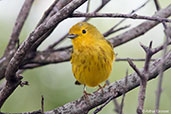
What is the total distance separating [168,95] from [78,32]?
8.58 ft

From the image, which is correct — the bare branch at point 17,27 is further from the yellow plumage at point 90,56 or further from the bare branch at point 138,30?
the bare branch at point 138,30

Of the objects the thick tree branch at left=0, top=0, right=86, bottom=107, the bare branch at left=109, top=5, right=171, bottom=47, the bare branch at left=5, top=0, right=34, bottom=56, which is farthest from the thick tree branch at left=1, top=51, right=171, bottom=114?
the bare branch at left=5, top=0, right=34, bottom=56

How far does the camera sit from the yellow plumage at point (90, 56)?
4.01m

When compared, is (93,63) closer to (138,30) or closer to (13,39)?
(138,30)

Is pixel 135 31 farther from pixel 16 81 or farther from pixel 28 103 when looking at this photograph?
pixel 28 103

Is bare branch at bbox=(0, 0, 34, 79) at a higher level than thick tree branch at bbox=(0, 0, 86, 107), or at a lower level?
higher

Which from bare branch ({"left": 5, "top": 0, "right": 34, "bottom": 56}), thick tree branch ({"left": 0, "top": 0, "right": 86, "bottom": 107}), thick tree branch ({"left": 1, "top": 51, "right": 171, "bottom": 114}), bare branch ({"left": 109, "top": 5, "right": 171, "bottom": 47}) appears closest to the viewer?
thick tree branch ({"left": 0, "top": 0, "right": 86, "bottom": 107})

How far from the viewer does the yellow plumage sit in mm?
4012

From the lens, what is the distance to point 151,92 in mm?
5965

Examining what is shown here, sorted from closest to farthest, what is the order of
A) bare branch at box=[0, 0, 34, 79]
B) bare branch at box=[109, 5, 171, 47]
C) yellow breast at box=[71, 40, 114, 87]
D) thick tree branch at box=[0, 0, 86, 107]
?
thick tree branch at box=[0, 0, 86, 107] < yellow breast at box=[71, 40, 114, 87] < bare branch at box=[0, 0, 34, 79] < bare branch at box=[109, 5, 171, 47]

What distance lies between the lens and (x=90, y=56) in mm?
4051

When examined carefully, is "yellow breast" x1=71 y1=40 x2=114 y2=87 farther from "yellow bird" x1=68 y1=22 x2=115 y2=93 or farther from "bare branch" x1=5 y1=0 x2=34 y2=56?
"bare branch" x1=5 y1=0 x2=34 y2=56

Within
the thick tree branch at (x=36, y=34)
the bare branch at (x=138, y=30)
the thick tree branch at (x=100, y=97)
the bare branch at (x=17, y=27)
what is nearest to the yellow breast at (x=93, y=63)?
the bare branch at (x=138, y=30)

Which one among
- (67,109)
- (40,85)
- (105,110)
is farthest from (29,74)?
(67,109)
